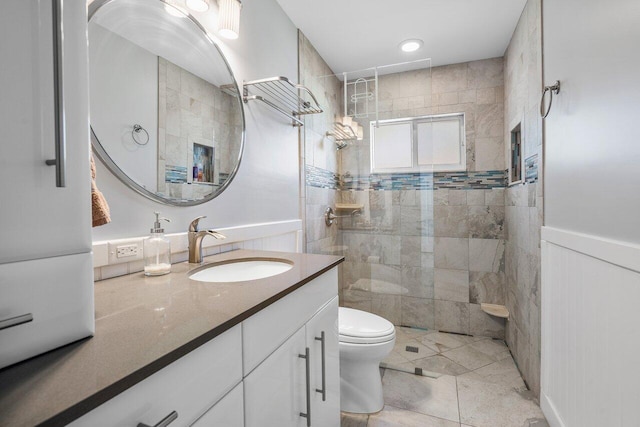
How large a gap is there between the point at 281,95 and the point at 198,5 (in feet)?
2.33

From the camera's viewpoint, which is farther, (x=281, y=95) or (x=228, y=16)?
(x=281, y=95)

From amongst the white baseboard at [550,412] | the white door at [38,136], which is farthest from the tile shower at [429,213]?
the white door at [38,136]

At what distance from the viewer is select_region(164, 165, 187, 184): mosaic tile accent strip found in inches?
46.7

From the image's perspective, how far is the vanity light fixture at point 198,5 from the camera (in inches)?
49.9

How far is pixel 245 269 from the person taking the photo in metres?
1.34

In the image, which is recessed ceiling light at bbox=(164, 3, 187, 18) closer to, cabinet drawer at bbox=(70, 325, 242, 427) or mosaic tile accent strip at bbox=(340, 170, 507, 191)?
cabinet drawer at bbox=(70, 325, 242, 427)

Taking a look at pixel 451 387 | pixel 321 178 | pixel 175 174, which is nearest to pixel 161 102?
pixel 175 174

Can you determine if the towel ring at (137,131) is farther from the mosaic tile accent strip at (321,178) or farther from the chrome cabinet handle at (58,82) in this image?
the mosaic tile accent strip at (321,178)

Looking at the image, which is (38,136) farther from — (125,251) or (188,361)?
(125,251)

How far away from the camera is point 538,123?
174 centimetres

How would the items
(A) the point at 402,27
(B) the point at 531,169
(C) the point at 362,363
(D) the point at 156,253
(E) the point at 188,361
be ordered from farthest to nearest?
(A) the point at 402,27, (B) the point at 531,169, (C) the point at 362,363, (D) the point at 156,253, (E) the point at 188,361

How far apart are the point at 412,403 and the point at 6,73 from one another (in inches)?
85.9

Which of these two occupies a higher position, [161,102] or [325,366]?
[161,102]

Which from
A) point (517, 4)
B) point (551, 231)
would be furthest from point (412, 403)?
point (517, 4)
